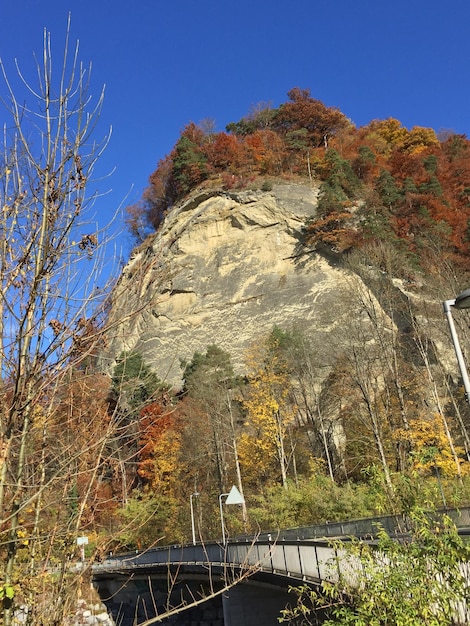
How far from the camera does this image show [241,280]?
46.1m

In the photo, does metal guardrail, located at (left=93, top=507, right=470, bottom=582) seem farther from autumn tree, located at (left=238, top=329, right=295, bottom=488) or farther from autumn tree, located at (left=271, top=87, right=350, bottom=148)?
autumn tree, located at (left=271, top=87, right=350, bottom=148)

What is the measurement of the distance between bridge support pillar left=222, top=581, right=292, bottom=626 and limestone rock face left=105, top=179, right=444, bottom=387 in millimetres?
24488

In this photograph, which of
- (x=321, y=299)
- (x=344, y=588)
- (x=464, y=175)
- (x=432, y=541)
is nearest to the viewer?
(x=432, y=541)

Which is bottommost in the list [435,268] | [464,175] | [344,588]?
[344,588]

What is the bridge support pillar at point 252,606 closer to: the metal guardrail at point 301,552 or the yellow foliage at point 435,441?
the metal guardrail at point 301,552

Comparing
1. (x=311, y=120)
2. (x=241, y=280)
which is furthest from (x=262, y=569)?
(x=311, y=120)

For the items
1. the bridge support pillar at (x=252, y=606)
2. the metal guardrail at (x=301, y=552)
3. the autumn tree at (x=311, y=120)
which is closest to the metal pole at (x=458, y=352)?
the metal guardrail at (x=301, y=552)

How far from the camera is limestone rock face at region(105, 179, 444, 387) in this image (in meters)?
41.9

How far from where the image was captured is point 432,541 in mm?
4996

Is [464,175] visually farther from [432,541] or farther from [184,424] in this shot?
[432,541]

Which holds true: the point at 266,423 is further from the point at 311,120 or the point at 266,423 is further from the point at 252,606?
the point at 311,120

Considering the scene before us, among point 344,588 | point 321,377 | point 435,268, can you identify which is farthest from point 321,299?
point 344,588

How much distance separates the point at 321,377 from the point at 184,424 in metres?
10.4

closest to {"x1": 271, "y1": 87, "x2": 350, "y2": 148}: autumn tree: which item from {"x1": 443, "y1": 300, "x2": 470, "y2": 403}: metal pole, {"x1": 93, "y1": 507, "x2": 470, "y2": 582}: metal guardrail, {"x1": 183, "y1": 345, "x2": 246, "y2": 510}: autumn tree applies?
{"x1": 183, "y1": 345, "x2": 246, "y2": 510}: autumn tree
